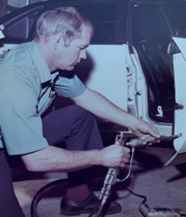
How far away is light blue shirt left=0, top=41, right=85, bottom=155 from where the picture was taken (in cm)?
141

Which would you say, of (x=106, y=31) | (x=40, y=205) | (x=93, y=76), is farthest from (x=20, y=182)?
(x=106, y=31)

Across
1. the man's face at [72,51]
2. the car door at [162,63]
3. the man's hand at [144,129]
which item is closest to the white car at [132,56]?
the car door at [162,63]

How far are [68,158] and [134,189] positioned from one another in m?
1.21

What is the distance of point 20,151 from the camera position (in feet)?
4.79

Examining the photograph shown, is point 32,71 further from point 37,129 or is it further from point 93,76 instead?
point 93,76

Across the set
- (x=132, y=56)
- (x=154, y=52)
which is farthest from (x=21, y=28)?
(x=132, y=56)

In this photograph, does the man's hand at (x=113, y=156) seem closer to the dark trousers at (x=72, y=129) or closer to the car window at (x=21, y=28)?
the dark trousers at (x=72, y=129)

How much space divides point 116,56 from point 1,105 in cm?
164

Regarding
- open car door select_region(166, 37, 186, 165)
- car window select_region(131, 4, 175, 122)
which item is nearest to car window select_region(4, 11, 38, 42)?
car window select_region(131, 4, 175, 122)

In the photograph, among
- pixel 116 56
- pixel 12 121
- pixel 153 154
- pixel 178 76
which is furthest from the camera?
pixel 153 154

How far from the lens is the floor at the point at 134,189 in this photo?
2.23 m

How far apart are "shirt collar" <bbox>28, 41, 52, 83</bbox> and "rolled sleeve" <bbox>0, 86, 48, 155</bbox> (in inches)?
7.1

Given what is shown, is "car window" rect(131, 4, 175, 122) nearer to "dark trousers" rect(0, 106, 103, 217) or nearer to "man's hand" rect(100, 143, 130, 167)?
"dark trousers" rect(0, 106, 103, 217)

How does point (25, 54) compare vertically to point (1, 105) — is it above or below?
above
